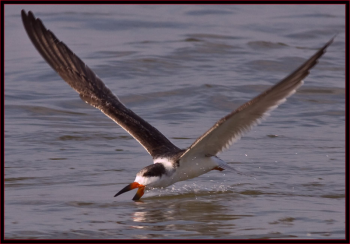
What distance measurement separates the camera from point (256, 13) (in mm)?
15953

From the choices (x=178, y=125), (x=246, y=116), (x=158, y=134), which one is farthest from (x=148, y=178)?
(x=178, y=125)

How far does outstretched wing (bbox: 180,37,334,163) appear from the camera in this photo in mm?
4711

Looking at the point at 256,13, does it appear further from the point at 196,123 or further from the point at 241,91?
the point at 196,123

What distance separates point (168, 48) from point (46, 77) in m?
2.84

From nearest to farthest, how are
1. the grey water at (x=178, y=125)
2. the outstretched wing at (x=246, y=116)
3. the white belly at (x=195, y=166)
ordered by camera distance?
the outstretched wing at (x=246, y=116), the grey water at (x=178, y=125), the white belly at (x=195, y=166)

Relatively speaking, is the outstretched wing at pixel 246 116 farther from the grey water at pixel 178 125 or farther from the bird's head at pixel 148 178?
the grey water at pixel 178 125

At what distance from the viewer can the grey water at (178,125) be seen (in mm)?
5344

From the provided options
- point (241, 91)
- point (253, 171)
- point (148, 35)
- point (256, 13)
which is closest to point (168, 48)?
point (148, 35)

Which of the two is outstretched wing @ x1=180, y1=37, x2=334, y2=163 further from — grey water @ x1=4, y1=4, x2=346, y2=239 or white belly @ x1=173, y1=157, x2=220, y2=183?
→ grey water @ x1=4, y1=4, x2=346, y2=239

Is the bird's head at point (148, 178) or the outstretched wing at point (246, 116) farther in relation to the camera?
the bird's head at point (148, 178)

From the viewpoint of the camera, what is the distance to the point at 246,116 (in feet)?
17.3

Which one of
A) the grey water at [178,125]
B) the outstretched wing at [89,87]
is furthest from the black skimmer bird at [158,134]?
the grey water at [178,125]

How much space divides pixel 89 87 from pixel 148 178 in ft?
5.93

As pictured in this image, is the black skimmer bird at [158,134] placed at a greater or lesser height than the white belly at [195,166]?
greater
